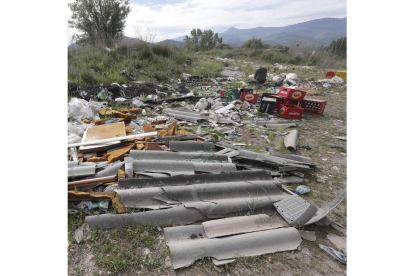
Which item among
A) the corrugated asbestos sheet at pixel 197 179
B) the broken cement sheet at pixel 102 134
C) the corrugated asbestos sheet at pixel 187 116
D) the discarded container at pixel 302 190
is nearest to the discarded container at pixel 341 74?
the corrugated asbestos sheet at pixel 187 116

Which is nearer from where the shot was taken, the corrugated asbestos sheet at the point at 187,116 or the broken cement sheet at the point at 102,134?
the broken cement sheet at the point at 102,134

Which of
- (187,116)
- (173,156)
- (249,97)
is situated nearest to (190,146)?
(173,156)

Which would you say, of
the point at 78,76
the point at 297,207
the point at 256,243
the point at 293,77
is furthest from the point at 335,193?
the point at 293,77

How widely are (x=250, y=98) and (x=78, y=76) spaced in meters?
6.02

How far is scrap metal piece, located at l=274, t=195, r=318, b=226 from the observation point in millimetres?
2257

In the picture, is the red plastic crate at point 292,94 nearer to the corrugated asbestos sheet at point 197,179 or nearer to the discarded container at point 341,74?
the corrugated asbestos sheet at point 197,179

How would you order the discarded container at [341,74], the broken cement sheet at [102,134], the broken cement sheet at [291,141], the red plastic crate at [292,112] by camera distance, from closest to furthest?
the broken cement sheet at [102,134] → the broken cement sheet at [291,141] → the red plastic crate at [292,112] → the discarded container at [341,74]

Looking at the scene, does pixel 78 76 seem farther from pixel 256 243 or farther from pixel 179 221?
pixel 256 243

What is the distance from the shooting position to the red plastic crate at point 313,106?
648cm

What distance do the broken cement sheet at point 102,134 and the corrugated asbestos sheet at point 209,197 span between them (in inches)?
48.9

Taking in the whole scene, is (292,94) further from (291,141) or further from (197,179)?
(197,179)

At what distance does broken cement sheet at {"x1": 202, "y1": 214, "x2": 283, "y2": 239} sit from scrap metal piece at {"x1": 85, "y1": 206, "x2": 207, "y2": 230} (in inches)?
7.9

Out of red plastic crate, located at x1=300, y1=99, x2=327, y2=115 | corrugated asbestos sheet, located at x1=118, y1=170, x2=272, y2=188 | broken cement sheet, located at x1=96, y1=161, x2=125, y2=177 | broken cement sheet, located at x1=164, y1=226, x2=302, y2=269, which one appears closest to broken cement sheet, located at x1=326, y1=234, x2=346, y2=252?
broken cement sheet, located at x1=164, y1=226, x2=302, y2=269

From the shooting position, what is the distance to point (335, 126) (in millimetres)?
5801
